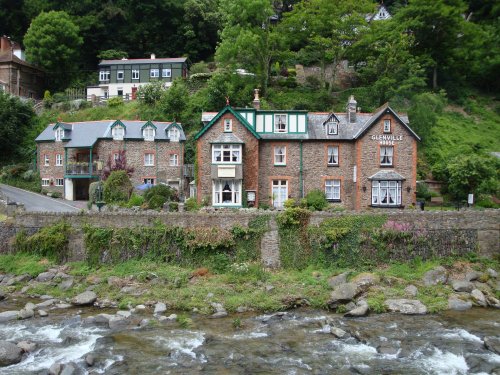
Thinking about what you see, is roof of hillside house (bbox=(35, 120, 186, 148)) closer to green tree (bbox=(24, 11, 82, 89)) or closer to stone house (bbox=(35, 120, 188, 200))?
stone house (bbox=(35, 120, 188, 200))

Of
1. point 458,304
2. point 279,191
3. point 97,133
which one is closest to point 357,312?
point 458,304

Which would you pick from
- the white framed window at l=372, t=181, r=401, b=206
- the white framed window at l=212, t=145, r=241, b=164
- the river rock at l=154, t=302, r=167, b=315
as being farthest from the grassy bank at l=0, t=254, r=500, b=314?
the white framed window at l=212, t=145, r=241, b=164

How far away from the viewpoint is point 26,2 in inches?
2719

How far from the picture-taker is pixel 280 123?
36156 millimetres

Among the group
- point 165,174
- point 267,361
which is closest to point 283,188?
point 165,174

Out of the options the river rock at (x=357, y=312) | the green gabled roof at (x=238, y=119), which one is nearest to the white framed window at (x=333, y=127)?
the green gabled roof at (x=238, y=119)

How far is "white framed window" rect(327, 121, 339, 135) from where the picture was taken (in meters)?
35.9

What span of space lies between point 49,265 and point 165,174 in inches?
670

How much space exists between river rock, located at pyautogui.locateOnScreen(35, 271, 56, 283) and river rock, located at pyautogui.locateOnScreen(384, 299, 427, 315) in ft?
A: 61.7

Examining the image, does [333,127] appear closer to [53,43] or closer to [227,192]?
[227,192]

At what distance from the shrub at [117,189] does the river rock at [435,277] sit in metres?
23.4

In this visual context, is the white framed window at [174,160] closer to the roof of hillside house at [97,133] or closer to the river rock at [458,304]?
the roof of hillside house at [97,133]

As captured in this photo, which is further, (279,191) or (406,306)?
(279,191)

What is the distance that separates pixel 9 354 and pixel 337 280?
15885 millimetres
